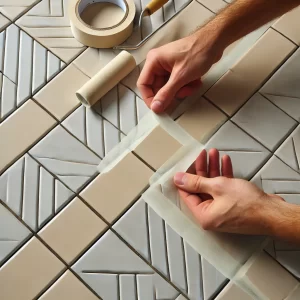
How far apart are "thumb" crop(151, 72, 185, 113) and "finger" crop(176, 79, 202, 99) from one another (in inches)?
1.1

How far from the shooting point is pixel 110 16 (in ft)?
3.55

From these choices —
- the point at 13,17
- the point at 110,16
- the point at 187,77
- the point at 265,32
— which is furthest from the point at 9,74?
the point at 265,32

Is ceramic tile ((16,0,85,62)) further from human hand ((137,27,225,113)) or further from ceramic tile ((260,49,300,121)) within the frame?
ceramic tile ((260,49,300,121))

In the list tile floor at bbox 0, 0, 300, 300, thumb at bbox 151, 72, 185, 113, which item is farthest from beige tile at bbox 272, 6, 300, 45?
thumb at bbox 151, 72, 185, 113

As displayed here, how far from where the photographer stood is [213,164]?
3.03 ft

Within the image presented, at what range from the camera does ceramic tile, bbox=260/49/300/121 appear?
102 cm

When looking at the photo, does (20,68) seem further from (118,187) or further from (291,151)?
(291,151)

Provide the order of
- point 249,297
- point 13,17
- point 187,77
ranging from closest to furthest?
point 249,297 → point 187,77 → point 13,17

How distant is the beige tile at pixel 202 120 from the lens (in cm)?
98

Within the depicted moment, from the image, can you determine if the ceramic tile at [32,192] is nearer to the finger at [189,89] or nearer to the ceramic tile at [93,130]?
the ceramic tile at [93,130]

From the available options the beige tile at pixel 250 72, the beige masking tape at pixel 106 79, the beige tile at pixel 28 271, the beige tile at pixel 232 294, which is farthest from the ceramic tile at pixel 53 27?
the beige tile at pixel 232 294

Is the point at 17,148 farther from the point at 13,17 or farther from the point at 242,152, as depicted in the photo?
the point at 242,152

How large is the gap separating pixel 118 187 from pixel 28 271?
0.23 metres

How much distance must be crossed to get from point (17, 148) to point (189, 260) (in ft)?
1.37
